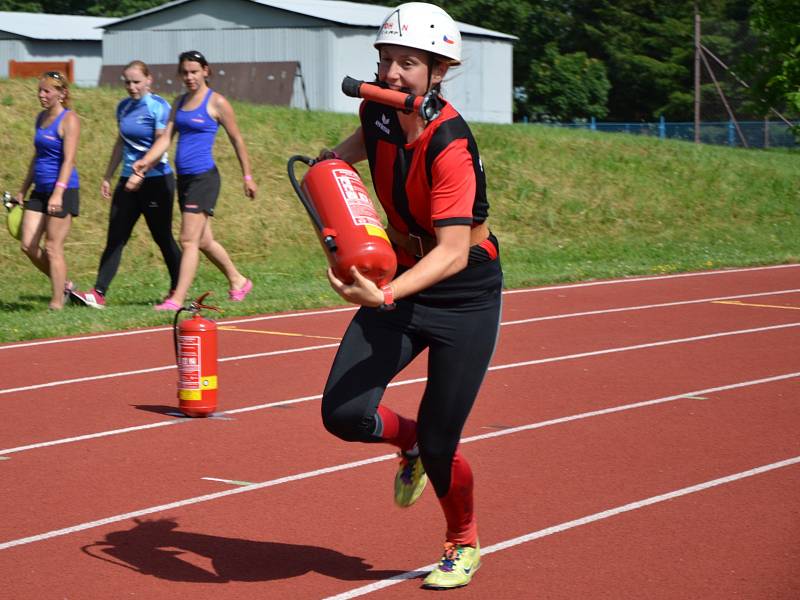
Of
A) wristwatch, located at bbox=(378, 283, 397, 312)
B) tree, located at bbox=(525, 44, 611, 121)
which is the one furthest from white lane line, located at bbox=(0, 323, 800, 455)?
tree, located at bbox=(525, 44, 611, 121)

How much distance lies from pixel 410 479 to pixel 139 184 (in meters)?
7.15

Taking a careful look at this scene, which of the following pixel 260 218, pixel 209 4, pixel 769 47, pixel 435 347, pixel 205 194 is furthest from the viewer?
pixel 209 4

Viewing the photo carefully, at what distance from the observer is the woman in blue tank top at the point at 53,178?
11.7 m

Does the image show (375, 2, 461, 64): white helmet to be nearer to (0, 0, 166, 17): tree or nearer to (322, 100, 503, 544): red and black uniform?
(322, 100, 503, 544): red and black uniform

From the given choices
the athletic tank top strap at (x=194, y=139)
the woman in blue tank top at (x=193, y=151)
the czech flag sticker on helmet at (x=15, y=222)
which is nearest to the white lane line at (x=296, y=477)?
the woman in blue tank top at (x=193, y=151)

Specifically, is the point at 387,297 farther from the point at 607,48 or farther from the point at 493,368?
the point at 607,48

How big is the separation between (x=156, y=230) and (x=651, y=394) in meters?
5.23

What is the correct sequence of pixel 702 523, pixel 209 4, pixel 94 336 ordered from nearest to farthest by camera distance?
pixel 702 523
pixel 94 336
pixel 209 4

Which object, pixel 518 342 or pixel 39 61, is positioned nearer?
pixel 518 342

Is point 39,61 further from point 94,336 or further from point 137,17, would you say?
point 94,336

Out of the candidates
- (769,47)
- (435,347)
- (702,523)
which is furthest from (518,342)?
(769,47)

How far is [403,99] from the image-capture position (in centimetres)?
455

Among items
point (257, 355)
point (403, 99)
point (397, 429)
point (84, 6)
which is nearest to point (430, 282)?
point (403, 99)

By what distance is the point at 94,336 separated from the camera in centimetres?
1118
